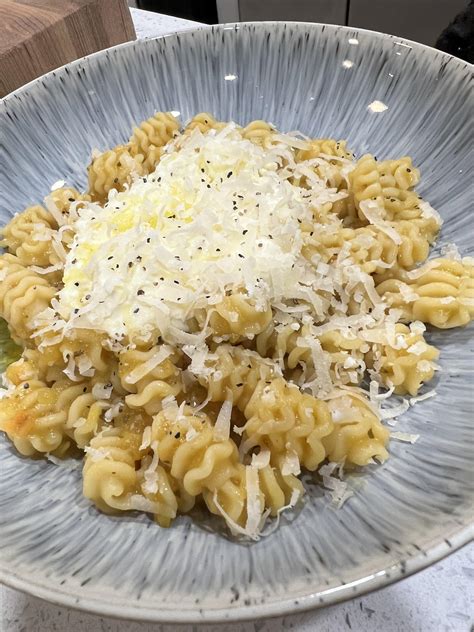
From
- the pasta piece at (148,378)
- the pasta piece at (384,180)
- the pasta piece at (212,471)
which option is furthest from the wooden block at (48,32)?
A: the pasta piece at (212,471)

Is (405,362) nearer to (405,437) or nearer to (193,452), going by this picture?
(405,437)

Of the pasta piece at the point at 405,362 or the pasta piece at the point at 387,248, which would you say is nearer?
the pasta piece at the point at 405,362

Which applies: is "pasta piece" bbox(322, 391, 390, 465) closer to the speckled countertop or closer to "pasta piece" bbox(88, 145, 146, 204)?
the speckled countertop

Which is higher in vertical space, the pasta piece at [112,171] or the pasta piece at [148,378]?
the pasta piece at [112,171]

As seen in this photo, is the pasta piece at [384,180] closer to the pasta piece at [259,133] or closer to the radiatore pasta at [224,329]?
the radiatore pasta at [224,329]

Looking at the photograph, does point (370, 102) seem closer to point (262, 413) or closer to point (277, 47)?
point (277, 47)

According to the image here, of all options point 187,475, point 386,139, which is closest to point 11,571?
point 187,475

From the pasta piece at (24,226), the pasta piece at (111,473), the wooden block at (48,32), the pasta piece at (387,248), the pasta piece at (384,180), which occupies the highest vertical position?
the wooden block at (48,32)
